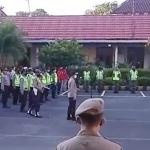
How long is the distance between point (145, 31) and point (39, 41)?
777 cm

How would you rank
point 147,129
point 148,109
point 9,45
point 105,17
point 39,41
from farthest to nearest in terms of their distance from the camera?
point 105,17, point 39,41, point 9,45, point 148,109, point 147,129

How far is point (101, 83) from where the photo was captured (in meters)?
26.0

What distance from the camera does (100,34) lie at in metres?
32.8

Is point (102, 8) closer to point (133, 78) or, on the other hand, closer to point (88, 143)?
point (133, 78)

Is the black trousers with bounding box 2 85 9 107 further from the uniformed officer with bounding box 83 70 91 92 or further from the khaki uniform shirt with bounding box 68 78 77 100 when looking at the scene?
the uniformed officer with bounding box 83 70 91 92

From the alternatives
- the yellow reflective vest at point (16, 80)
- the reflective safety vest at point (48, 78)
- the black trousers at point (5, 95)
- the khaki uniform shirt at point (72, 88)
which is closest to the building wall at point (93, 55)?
the reflective safety vest at point (48, 78)

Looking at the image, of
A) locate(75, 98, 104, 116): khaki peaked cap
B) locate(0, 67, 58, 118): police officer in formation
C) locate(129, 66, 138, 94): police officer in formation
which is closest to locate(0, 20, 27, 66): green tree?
locate(0, 67, 58, 118): police officer in formation

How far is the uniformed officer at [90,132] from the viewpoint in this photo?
10.2 ft

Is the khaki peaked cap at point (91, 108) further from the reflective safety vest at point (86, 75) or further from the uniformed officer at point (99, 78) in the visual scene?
the reflective safety vest at point (86, 75)

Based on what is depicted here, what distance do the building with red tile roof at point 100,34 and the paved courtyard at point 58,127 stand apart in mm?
13273

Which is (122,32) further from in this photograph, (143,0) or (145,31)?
(143,0)

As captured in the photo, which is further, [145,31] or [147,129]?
[145,31]

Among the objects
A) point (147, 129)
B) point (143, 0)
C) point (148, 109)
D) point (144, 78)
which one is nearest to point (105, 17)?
point (144, 78)

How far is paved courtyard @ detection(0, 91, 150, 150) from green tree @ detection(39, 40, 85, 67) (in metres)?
8.60
